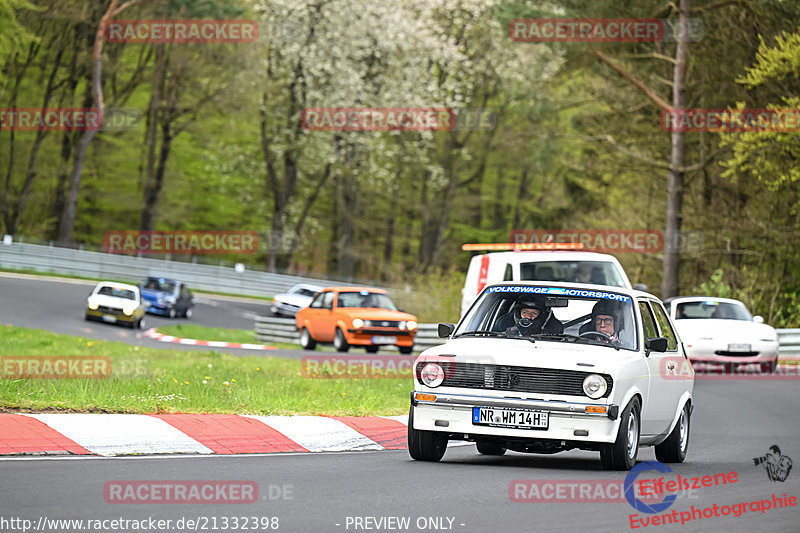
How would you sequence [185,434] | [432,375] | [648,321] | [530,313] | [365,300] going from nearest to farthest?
[432,375] < [185,434] < [530,313] < [648,321] < [365,300]

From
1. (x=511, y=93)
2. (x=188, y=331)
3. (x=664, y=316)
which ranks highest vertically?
(x=511, y=93)

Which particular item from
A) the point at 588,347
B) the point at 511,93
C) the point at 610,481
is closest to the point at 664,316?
the point at 588,347

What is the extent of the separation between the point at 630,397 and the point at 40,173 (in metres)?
58.6

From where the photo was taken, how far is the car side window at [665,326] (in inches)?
474

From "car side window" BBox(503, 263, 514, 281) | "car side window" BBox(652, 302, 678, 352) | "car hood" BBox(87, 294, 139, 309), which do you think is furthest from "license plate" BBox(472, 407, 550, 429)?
"car hood" BBox(87, 294, 139, 309)

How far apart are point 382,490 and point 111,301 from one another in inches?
1157

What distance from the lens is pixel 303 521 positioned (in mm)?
7164

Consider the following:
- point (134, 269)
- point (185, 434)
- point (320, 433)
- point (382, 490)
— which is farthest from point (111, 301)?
point (382, 490)

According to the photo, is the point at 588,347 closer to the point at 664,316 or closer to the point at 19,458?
the point at 664,316

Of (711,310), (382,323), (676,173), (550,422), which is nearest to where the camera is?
(550,422)

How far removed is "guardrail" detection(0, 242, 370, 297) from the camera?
5228 cm

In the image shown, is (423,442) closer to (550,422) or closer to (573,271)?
(550,422)

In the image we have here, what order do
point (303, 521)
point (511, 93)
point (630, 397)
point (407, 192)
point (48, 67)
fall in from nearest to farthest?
point (303, 521), point (630, 397), point (511, 93), point (48, 67), point (407, 192)

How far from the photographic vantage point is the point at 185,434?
10.8 metres
